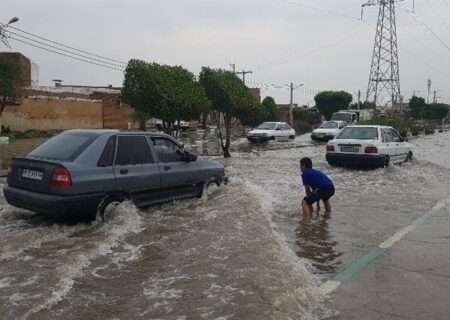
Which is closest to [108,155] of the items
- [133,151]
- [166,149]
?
[133,151]

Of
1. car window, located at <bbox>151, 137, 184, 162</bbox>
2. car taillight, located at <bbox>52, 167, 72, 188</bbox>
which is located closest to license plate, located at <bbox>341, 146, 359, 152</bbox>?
car window, located at <bbox>151, 137, 184, 162</bbox>

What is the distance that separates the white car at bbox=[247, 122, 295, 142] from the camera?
3145cm

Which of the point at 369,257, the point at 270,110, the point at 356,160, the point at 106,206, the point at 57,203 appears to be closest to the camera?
the point at 369,257

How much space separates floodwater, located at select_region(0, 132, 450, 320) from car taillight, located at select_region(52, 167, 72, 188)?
0.65 m

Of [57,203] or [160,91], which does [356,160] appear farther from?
[57,203]

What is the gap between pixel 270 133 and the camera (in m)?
32.0

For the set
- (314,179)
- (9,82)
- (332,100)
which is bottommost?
(314,179)

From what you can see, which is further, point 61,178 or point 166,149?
point 166,149

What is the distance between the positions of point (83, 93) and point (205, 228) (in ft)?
158

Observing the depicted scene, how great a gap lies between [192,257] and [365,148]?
10806mm

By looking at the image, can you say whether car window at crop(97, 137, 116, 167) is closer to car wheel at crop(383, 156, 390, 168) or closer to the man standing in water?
the man standing in water

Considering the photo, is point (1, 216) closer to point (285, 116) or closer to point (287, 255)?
point (287, 255)

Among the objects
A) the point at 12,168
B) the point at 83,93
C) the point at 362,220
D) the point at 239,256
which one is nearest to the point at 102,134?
the point at 12,168

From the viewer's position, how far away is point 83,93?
173ft
